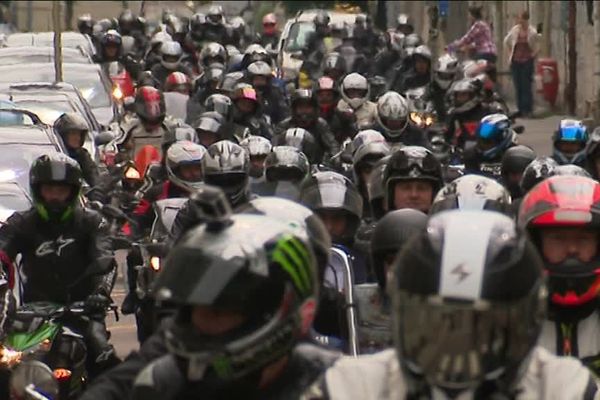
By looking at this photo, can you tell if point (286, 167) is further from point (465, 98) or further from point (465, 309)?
point (465, 98)

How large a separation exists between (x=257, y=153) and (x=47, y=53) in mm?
14978

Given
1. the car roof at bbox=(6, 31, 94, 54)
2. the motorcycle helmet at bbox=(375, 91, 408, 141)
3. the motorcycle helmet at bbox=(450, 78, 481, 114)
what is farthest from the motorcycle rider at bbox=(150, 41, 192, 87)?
the motorcycle helmet at bbox=(375, 91, 408, 141)

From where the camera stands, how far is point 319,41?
36.7 m

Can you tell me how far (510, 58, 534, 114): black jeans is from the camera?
3703 centimetres

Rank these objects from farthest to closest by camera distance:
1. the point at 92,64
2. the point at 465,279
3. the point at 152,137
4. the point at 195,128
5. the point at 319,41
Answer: the point at 319,41, the point at 92,64, the point at 152,137, the point at 195,128, the point at 465,279

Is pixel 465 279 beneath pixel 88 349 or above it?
above

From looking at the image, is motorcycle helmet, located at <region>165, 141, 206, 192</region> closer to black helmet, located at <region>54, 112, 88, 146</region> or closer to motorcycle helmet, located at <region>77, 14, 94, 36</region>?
black helmet, located at <region>54, 112, 88, 146</region>

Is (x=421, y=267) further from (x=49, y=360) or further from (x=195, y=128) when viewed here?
(x=195, y=128)

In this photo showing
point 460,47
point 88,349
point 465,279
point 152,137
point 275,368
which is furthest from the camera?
point 460,47

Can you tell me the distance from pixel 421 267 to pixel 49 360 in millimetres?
6707

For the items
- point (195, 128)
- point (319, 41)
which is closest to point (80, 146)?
point (195, 128)

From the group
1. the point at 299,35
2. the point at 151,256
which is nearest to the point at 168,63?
the point at 299,35

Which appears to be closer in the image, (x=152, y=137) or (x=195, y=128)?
(x=195, y=128)

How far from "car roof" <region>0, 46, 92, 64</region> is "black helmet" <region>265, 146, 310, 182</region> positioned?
55.0ft
